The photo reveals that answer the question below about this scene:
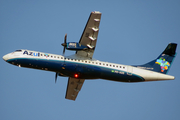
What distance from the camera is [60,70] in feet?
114

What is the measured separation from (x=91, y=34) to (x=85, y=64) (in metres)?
3.85

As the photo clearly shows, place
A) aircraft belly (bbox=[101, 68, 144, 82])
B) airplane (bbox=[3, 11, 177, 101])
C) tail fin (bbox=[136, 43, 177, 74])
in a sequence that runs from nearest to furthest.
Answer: airplane (bbox=[3, 11, 177, 101]) < aircraft belly (bbox=[101, 68, 144, 82]) < tail fin (bbox=[136, 43, 177, 74])

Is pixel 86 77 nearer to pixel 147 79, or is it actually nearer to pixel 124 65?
pixel 124 65

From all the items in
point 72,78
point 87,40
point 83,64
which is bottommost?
point 72,78

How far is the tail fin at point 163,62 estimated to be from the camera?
3675 centimetres

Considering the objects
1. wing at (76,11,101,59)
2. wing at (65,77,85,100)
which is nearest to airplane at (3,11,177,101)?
wing at (76,11,101,59)

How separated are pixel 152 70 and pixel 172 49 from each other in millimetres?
3726

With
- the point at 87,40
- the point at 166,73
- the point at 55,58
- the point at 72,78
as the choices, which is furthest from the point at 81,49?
the point at 166,73

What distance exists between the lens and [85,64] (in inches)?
1379

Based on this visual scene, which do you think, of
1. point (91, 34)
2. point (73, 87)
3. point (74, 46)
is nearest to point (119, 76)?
point (91, 34)

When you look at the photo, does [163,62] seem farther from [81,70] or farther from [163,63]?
[81,70]

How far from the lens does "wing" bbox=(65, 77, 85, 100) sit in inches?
1526

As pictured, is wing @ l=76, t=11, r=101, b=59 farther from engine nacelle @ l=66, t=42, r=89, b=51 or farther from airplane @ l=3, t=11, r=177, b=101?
engine nacelle @ l=66, t=42, r=89, b=51

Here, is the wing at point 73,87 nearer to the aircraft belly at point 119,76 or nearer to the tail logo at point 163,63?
the aircraft belly at point 119,76
